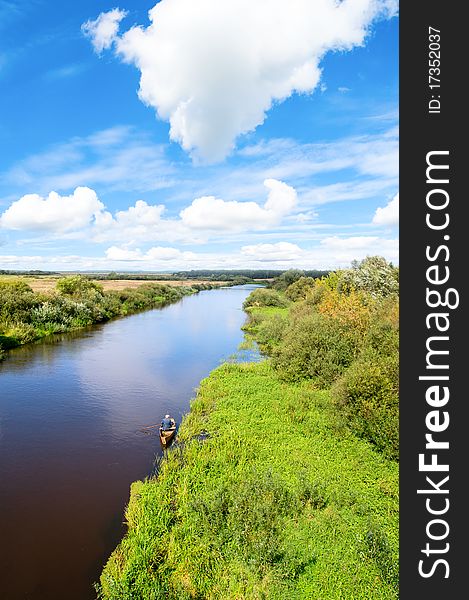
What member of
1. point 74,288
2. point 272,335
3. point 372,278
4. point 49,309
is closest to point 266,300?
point 272,335

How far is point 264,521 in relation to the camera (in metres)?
9.30

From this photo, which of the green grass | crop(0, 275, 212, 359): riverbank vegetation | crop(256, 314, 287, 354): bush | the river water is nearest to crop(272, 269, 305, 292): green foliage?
crop(0, 275, 212, 359): riverbank vegetation

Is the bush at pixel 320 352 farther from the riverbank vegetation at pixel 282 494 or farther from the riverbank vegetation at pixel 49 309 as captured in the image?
the riverbank vegetation at pixel 49 309

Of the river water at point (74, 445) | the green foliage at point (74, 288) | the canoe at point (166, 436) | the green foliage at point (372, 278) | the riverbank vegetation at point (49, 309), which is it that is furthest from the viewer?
the green foliage at point (74, 288)

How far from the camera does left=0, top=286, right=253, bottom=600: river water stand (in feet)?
31.6

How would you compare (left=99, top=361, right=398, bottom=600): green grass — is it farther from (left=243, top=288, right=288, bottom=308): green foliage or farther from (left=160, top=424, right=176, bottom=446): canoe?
(left=243, top=288, right=288, bottom=308): green foliage

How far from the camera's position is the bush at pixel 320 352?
21000mm

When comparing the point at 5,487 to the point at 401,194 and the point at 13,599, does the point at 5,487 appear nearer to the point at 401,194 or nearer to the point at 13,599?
the point at 13,599

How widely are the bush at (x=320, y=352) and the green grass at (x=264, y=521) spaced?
5850mm

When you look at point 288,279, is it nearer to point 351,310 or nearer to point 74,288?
point 74,288

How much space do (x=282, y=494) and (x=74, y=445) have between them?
11001 millimetres

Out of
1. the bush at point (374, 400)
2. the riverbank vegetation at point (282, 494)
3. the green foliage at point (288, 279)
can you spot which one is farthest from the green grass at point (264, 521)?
the green foliage at point (288, 279)

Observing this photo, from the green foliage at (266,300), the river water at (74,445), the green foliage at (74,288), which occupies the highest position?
the green foliage at (74,288)

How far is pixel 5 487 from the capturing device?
12.8 m
